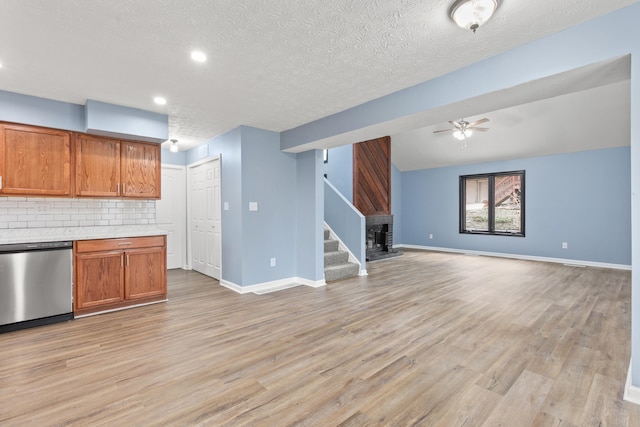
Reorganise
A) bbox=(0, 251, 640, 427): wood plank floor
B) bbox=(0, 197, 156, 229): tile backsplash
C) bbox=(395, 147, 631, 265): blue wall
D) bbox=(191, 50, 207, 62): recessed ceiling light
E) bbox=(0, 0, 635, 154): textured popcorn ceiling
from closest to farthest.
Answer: bbox=(0, 251, 640, 427): wood plank floor
bbox=(0, 0, 635, 154): textured popcorn ceiling
bbox=(191, 50, 207, 62): recessed ceiling light
bbox=(0, 197, 156, 229): tile backsplash
bbox=(395, 147, 631, 265): blue wall

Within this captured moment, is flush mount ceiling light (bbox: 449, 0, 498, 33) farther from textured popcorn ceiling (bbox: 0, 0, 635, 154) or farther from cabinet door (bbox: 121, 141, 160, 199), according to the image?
cabinet door (bbox: 121, 141, 160, 199)

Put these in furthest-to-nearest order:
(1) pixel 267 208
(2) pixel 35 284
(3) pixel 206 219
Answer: (3) pixel 206 219 < (1) pixel 267 208 < (2) pixel 35 284

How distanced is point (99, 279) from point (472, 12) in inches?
171

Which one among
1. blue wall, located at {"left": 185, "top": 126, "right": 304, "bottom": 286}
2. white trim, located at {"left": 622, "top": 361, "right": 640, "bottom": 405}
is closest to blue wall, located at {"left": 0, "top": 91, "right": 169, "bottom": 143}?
blue wall, located at {"left": 185, "top": 126, "right": 304, "bottom": 286}

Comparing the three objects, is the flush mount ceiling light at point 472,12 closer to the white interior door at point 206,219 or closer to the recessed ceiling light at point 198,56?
the recessed ceiling light at point 198,56

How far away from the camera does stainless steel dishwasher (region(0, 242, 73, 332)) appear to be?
3.01 metres

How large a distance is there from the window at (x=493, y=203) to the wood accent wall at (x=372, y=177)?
7.85ft

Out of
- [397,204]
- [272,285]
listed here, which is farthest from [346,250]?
[397,204]

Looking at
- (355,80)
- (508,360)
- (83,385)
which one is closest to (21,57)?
(83,385)

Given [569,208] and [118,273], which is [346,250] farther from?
[569,208]

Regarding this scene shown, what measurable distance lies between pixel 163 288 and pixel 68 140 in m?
2.11

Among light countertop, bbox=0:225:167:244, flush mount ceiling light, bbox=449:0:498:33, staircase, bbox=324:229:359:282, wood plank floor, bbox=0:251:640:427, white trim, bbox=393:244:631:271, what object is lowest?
wood plank floor, bbox=0:251:640:427

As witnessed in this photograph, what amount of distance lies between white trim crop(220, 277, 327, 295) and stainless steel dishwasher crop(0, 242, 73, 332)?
6.27 feet

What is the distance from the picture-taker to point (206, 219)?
552 centimetres
